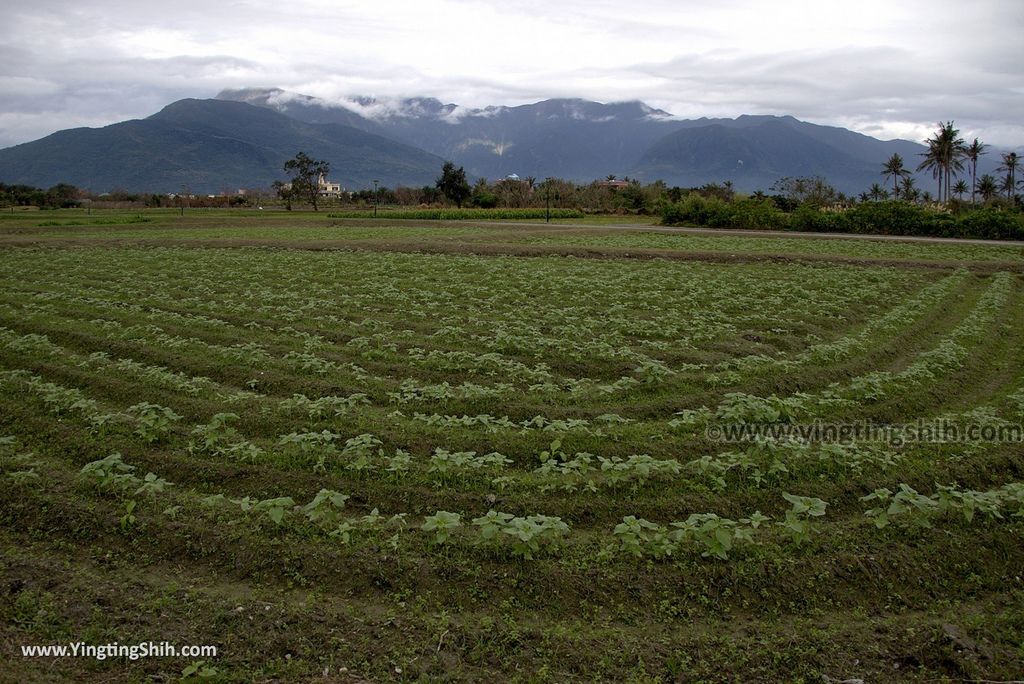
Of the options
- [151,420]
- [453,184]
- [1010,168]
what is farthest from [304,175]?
[1010,168]

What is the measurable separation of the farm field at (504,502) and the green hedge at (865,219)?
1634 inches

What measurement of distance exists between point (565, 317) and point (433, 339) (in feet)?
13.6

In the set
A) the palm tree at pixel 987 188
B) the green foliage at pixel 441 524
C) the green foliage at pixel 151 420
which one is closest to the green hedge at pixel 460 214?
the palm tree at pixel 987 188

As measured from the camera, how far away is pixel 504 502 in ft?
24.4

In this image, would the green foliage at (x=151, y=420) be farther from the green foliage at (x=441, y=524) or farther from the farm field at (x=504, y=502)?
the green foliage at (x=441, y=524)

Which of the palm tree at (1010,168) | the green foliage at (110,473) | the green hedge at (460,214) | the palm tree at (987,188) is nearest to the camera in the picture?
the green foliage at (110,473)

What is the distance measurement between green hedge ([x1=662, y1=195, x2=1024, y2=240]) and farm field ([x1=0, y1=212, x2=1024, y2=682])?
41.5 meters

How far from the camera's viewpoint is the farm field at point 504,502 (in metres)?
5.30

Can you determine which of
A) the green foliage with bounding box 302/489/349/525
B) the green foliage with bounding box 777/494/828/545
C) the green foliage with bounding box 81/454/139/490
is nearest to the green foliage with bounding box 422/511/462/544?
the green foliage with bounding box 302/489/349/525

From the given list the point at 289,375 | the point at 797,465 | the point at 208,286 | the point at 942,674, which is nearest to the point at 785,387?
the point at 797,465

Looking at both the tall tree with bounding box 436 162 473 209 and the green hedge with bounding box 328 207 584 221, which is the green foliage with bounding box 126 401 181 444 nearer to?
the green hedge with bounding box 328 207 584 221

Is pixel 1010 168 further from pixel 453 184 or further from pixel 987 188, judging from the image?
pixel 453 184

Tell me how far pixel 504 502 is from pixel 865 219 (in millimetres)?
56947

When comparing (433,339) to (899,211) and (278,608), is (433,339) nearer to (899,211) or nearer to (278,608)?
(278,608)
